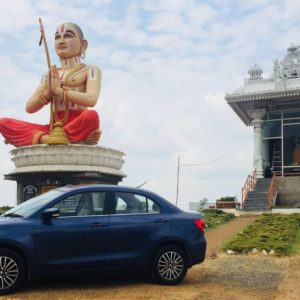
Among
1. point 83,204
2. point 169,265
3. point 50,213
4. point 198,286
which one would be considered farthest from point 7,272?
point 198,286

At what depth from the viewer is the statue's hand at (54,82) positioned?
23250 millimetres

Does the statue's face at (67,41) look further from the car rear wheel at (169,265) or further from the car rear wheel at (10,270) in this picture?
the car rear wheel at (10,270)

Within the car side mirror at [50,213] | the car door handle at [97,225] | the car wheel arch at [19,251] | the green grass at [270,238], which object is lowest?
the green grass at [270,238]

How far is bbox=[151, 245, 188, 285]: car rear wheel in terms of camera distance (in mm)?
7875

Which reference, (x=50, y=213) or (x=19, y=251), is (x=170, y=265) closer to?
(x=50, y=213)

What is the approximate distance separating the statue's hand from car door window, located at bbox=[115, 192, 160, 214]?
16.0m

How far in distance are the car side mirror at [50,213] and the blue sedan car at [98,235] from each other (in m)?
0.01

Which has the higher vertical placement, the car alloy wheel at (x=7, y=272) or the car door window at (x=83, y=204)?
the car door window at (x=83, y=204)

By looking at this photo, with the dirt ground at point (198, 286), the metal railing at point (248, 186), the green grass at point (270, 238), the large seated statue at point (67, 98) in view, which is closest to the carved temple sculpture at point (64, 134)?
the large seated statue at point (67, 98)

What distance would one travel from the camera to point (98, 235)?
7.53 meters

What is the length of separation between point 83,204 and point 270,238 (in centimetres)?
682

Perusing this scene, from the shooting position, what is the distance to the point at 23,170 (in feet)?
72.1

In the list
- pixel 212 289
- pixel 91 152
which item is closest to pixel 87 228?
pixel 212 289

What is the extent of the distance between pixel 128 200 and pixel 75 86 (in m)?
17.0
